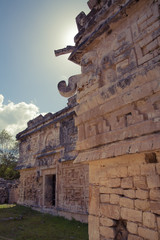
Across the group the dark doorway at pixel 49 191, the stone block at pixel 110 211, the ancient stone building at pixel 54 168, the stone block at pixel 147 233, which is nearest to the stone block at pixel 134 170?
the stone block at pixel 110 211

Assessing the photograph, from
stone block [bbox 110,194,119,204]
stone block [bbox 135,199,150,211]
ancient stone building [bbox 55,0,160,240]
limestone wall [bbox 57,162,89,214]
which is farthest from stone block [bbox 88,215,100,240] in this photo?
limestone wall [bbox 57,162,89,214]

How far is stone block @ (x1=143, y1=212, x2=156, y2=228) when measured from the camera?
6.63 feet

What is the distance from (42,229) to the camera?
22.9 feet

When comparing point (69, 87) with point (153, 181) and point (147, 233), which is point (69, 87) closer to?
point (153, 181)

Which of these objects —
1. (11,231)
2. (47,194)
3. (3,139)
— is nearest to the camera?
(11,231)

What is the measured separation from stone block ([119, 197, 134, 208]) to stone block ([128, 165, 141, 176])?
31 centimetres

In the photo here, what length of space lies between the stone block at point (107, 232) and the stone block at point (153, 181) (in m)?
0.81

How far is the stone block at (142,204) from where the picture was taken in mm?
2115

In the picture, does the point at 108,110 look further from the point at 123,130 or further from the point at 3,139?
the point at 3,139

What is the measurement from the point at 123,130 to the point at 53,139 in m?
8.51


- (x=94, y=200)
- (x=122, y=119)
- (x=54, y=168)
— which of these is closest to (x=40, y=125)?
(x=54, y=168)

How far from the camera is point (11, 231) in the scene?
262 inches

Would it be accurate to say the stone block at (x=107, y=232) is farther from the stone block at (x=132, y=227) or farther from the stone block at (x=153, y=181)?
the stone block at (x=153, y=181)

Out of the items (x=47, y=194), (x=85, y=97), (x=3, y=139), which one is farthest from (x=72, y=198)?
(x=3, y=139)
